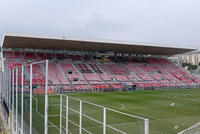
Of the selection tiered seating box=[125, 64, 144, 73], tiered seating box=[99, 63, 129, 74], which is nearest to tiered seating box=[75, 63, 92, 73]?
tiered seating box=[99, 63, 129, 74]

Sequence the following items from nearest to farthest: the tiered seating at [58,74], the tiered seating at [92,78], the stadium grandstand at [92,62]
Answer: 1. the tiered seating at [58,74]
2. the stadium grandstand at [92,62]
3. the tiered seating at [92,78]

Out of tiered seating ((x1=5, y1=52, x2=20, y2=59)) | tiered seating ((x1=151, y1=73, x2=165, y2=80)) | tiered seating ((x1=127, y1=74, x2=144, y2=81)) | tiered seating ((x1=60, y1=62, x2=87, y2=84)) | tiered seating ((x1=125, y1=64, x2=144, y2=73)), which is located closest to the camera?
tiered seating ((x1=60, y1=62, x2=87, y2=84))

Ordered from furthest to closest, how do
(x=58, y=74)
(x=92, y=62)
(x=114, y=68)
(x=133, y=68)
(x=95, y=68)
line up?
(x=133, y=68) → (x=92, y=62) → (x=114, y=68) → (x=95, y=68) → (x=58, y=74)

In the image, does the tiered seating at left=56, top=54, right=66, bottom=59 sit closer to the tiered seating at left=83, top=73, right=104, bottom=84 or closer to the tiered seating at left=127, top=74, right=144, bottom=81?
the tiered seating at left=83, top=73, right=104, bottom=84

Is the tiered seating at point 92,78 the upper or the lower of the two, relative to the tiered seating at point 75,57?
lower

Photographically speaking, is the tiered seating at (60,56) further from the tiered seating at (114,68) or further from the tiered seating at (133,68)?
the tiered seating at (133,68)

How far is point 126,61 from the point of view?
39656mm

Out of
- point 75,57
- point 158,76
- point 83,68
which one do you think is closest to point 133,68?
point 158,76

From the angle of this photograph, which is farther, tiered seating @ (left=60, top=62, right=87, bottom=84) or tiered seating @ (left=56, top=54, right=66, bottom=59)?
tiered seating @ (left=56, top=54, right=66, bottom=59)

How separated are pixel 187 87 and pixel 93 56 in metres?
28.8

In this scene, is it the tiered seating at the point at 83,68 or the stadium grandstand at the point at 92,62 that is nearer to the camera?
the stadium grandstand at the point at 92,62

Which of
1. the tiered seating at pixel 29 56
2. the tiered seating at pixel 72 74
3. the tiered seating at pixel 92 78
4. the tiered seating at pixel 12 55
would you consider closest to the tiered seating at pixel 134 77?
the tiered seating at pixel 92 78

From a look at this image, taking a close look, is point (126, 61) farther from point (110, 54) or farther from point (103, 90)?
point (103, 90)

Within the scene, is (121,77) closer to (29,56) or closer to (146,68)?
(146,68)
